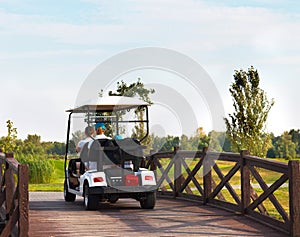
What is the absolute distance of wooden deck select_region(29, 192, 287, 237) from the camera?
8.59 meters

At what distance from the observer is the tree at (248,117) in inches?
955

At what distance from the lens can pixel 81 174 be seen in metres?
11.6

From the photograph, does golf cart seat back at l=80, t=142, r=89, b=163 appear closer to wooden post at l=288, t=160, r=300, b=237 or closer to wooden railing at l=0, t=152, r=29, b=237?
wooden railing at l=0, t=152, r=29, b=237

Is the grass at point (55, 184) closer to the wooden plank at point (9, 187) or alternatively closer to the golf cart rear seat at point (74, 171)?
the golf cart rear seat at point (74, 171)

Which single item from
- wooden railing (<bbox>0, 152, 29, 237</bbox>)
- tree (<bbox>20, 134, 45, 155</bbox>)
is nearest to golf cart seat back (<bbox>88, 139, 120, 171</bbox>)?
wooden railing (<bbox>0, 152, 29, 237</bbox>)

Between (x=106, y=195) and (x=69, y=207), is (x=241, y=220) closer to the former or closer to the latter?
(x=106, y=195)

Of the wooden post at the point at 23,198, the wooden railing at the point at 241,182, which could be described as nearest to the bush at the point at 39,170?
the wooden railing at the point at 241,182

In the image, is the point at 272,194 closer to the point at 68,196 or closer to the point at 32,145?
the point at 68,196

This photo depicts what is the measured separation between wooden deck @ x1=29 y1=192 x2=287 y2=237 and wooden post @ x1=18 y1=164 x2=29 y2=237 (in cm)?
65

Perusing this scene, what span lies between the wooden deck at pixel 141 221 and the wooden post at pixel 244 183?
21cm

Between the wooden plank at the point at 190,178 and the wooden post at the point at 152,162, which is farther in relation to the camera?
the wooden post at the point at 152,162

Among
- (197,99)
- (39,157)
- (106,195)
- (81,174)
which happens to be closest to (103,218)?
(106,195)

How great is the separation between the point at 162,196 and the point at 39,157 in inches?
427

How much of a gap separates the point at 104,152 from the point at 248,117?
14.4 m
